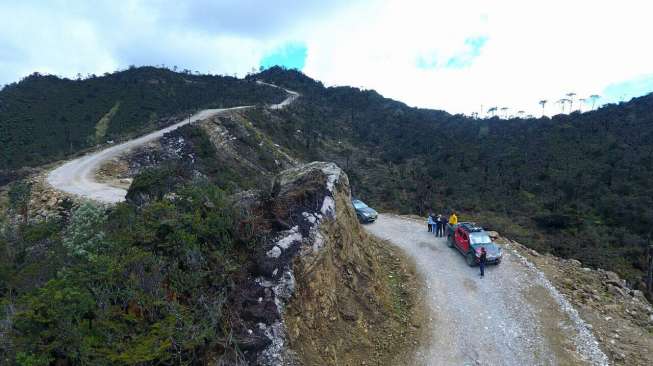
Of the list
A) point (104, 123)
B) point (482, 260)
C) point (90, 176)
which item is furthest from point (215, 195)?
point (104, 123)

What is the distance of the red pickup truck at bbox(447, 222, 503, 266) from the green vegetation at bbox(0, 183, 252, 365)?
30.1ft

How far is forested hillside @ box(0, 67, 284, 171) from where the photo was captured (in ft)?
171

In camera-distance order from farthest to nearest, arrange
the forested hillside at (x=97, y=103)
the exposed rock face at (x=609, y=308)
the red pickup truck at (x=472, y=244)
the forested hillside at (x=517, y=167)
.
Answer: the forested hillside at (x=97, y=103), the forested hillside at (x=517, y=167), the red pickup truck at (x=472, y=244), the exposed rock face at (x=609, y=308)

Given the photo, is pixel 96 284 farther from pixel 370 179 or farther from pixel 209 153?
pixel 370 179

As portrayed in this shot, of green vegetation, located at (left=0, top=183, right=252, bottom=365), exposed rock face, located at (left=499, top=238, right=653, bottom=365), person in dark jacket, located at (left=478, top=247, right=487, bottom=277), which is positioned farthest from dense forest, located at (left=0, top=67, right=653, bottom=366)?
person in dark jacket, located at (left=478, top=247, right=487, bottom=277)

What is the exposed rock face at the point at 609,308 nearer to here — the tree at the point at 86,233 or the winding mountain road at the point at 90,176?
the tree at the point at 86,233

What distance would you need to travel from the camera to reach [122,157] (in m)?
27.6

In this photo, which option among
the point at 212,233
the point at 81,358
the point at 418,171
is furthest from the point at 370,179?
the point at 81,358

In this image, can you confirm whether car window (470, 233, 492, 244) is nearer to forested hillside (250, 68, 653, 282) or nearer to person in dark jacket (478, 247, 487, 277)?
person in dark jacket (478, 247, 487, 277)

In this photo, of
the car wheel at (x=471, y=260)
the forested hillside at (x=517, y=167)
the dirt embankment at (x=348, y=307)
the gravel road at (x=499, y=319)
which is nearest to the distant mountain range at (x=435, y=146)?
the forested hillside at (x=517, y=167)

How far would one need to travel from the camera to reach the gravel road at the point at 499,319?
9016 mm

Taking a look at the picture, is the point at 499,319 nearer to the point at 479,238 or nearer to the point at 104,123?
the point at 479,238

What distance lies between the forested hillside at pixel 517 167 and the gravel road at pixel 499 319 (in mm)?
6585

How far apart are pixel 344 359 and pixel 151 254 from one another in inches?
197
